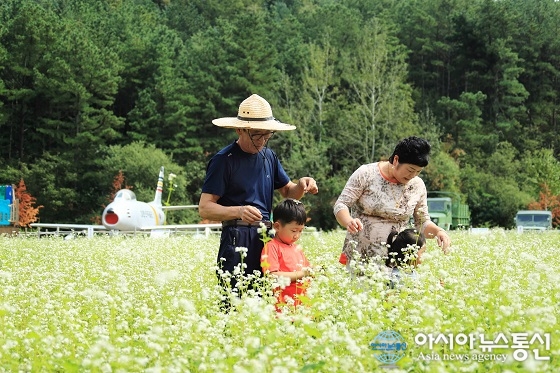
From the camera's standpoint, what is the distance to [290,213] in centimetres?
681

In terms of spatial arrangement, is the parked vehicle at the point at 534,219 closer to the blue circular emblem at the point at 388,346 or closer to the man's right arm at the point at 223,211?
the man's right arm at the point at 223,211

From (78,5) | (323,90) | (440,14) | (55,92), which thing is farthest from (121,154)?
(440,14)

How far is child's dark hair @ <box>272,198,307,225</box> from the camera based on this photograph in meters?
6.81

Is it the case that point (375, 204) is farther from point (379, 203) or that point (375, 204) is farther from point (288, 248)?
point (288, 248)

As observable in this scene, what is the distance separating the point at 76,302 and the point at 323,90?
52077 millimetres

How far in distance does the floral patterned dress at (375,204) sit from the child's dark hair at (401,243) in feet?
0.25

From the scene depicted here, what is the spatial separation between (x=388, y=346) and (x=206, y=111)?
181 ft

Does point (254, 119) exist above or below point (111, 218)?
above

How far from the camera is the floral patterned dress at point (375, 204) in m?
7.50

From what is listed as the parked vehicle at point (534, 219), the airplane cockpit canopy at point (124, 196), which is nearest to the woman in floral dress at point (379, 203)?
the airplane cockpit canopy at point (124, 196)

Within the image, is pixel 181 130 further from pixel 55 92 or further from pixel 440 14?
pixel 440 14

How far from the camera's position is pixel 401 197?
753 centimetres

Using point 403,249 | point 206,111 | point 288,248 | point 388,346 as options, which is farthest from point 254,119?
point 206,111

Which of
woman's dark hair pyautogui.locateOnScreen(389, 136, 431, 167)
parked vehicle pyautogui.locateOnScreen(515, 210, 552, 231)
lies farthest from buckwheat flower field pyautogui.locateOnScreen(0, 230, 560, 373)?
parked vehicle pyautogui.locateOnScreen(515, 210, 552, 231)
